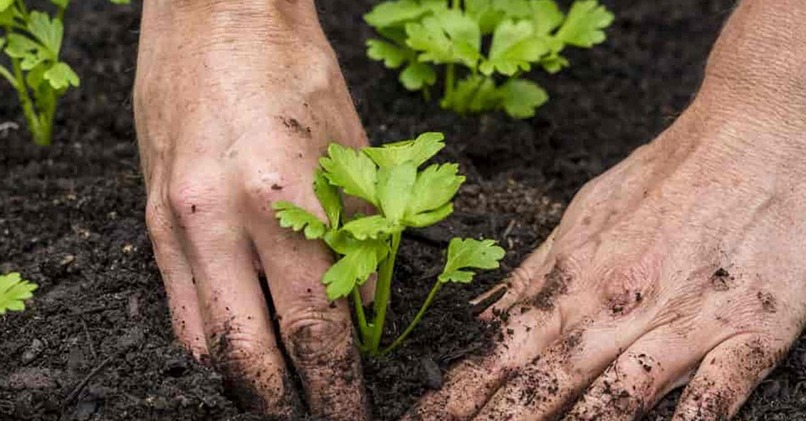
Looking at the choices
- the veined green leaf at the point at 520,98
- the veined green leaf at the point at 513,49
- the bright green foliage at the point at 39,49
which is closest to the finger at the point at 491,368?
the veined green leaf at the point at 513,49

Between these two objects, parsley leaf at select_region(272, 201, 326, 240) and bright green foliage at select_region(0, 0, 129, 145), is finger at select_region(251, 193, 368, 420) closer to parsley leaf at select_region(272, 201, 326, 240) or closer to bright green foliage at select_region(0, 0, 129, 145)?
parsley leaf at select_region(272, 201, 326, 240)

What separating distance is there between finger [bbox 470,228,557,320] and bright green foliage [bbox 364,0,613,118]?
0.70 meters

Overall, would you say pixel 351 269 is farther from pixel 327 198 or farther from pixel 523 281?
pixel 523 281

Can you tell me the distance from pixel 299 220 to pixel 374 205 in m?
0.23

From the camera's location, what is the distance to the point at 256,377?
2580mm

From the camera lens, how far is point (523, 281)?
3004 millimetres

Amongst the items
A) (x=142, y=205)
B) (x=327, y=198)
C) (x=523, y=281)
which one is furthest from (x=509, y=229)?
(x=142, y=205)

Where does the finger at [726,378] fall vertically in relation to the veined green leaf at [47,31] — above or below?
below

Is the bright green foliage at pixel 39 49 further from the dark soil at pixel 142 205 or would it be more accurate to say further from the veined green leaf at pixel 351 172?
the veined green leaf at pixel 351 172

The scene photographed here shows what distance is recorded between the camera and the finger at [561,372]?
262 centimetres

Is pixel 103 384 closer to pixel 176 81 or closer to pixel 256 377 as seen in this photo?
pixel 256 377

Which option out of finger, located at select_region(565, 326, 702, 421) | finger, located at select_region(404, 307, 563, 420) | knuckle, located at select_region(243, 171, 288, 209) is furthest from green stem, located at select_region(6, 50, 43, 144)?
finger, located at select_region(565, 326, 702, 421)

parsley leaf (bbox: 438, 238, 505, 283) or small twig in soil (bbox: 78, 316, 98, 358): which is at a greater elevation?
parsley leaf (bbox: 438, 238, 505, 283)

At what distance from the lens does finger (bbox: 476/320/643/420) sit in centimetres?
262
